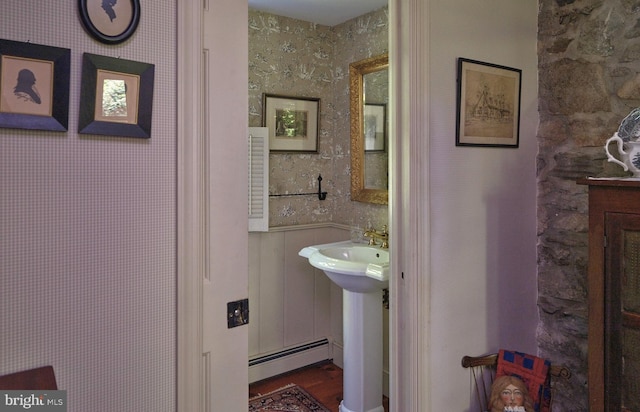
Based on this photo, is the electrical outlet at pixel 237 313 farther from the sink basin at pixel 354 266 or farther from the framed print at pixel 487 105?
the framed print at pixel 487 105

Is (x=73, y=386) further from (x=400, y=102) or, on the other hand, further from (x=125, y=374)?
(x=400, y=102)

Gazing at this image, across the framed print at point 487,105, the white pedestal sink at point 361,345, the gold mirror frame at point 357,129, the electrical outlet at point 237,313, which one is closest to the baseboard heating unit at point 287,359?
the white pedestal sink at point 361,345

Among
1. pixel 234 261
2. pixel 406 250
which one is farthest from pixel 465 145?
pixel 234 261

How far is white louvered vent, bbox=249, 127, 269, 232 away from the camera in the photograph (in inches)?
114

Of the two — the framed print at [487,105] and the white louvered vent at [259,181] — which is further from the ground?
the framed print at [487,105]

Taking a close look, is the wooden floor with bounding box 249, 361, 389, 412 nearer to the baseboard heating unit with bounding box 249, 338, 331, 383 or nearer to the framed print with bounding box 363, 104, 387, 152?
the baseboard heating unit with bounding box 249, 338, 331, 383

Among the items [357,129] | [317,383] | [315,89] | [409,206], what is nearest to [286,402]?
[317,383]

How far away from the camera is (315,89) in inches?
128

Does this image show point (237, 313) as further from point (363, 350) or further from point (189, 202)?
point (363, 350)

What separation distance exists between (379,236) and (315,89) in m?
1.19

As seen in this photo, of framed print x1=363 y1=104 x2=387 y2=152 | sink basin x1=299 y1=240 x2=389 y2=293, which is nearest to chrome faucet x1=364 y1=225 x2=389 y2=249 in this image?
sink basin x1=299 y1=240 x2=389 y2=293

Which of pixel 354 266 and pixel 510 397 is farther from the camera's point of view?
pixel 354 266

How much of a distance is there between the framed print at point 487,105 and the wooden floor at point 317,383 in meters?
1.78

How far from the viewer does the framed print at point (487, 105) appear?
198cm
